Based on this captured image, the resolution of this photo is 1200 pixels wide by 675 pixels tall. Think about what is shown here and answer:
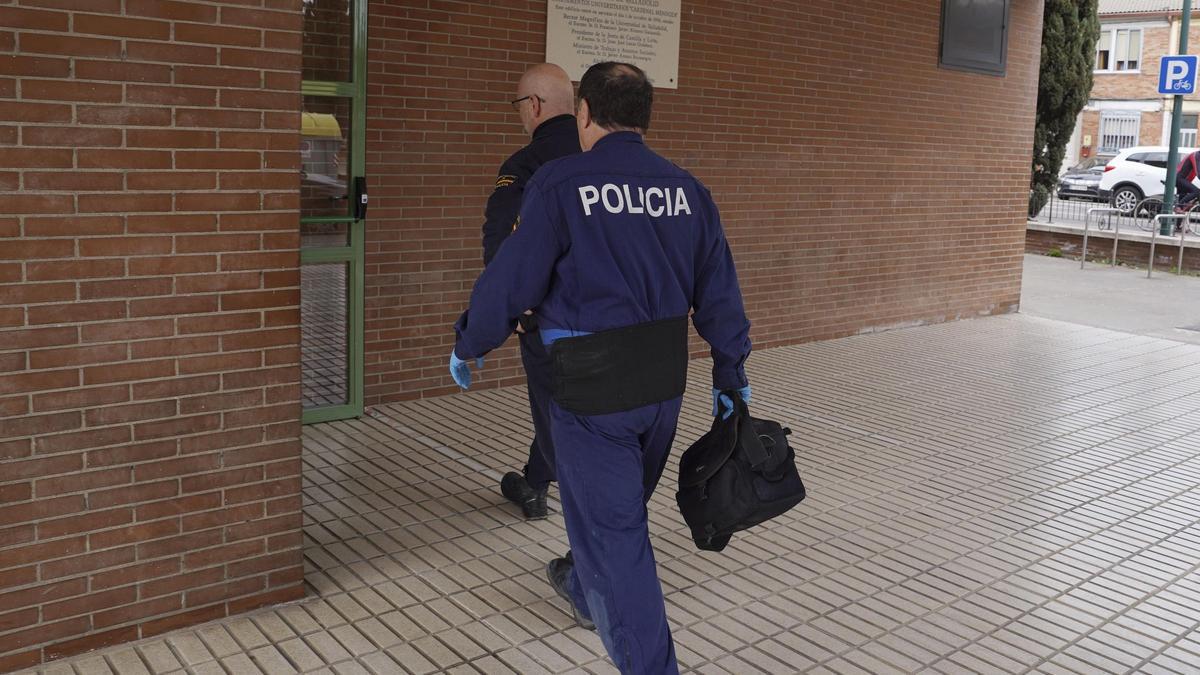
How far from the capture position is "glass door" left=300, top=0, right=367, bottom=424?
5.84m

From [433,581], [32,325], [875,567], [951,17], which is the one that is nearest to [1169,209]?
[951,17]

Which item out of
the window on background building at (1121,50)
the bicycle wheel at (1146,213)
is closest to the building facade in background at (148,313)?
the bicycle wheel at (1146,213)

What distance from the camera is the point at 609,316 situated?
3.06 meters

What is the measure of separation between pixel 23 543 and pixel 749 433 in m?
2.09

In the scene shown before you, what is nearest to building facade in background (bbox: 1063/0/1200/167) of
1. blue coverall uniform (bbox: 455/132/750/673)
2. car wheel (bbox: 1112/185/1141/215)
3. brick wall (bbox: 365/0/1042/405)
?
car wheel (bbox: 1112/185/1141/215)

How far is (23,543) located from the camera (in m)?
3.28

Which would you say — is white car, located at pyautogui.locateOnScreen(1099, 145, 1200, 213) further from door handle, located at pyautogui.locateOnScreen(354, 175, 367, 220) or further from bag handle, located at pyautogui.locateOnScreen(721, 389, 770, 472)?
bag handle, located at pyautogui.locateOnScreen(721, 389, 770, 472)

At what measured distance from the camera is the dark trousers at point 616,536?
3.08 meters

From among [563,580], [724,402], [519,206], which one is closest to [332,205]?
[519,206]

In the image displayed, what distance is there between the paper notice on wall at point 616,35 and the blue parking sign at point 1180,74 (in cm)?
1216

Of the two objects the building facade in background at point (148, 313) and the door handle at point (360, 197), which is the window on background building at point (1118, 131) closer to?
the door handle at point (360, 197)

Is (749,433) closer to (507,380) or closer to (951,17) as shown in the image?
(507,380)

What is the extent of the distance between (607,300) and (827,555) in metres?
1.94

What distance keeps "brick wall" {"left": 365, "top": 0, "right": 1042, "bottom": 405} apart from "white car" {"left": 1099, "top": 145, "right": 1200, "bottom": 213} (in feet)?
49.5
